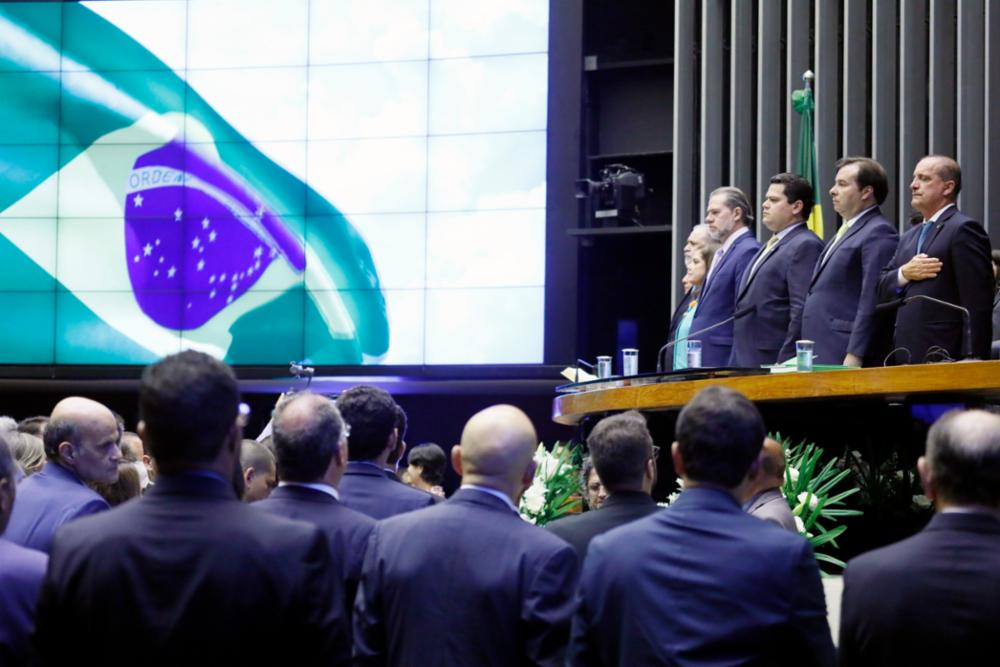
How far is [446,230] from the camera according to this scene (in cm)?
959

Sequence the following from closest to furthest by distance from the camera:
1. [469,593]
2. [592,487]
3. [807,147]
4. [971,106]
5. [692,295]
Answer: [469,593] < [592,487] < [692,295] < [807,147] < [971,106]

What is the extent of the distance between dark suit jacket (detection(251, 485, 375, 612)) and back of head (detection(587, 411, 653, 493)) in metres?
0.50

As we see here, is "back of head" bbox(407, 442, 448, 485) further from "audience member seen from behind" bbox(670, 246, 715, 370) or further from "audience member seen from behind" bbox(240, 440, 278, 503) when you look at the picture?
"audience member seen from behind" bbox(240, 440, 278, 503)

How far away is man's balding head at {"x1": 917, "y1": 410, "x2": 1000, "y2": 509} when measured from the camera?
7.21 ft

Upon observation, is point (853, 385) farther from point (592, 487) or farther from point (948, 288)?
point (948, 288)

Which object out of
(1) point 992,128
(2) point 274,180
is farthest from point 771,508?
(2) point 274,180

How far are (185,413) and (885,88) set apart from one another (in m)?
6.97

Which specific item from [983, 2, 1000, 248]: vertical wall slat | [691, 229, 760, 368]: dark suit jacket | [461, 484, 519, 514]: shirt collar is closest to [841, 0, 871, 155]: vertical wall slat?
[983, 2, 1000, 248]: vertical wall slat

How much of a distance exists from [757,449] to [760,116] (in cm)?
663

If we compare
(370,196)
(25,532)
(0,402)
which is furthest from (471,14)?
(25,532)

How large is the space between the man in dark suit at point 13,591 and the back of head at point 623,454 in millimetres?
1151

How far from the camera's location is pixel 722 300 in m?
6.09

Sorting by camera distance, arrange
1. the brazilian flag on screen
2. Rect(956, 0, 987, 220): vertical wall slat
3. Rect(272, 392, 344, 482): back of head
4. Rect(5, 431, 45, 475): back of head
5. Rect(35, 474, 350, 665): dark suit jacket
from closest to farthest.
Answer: Rect(35, 474, 350, 665): dark suit jacket, Rect(272, 392, 344, 482): back of head, Rect(5, 431, 45, 475): back of head, Rect(956, 0, 987, 220): vertical wall slat, the brazilian flag on screen

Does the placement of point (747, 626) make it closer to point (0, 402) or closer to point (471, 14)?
point (471, 14)
